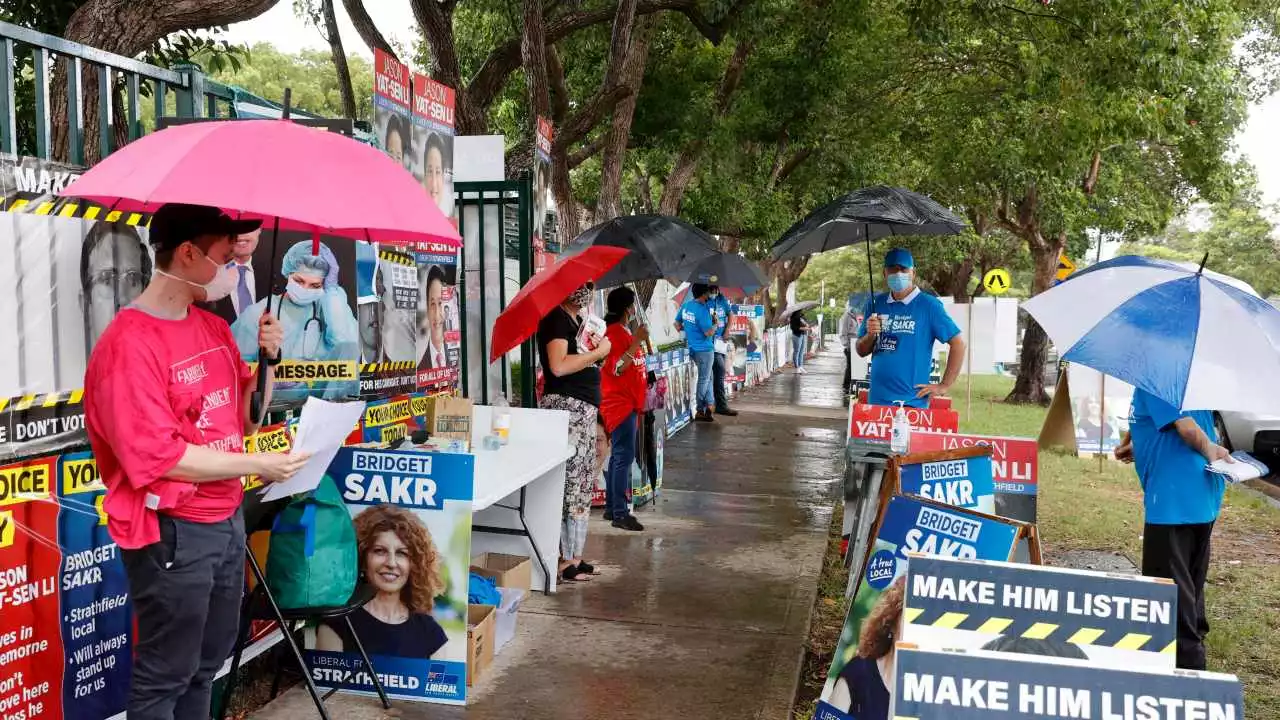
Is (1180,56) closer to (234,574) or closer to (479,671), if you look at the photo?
(479,671)

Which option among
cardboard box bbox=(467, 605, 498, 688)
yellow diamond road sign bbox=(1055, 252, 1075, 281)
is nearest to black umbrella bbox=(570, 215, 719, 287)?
cardboard box bbox=(467, 605, 498, 688)

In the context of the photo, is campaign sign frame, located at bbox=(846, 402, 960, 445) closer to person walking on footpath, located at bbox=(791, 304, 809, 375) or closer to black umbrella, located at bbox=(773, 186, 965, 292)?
black umbrella, located at bbox=(773, 186, 965, 292)

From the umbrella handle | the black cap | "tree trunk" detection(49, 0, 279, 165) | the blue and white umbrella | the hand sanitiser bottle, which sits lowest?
the hand sanitiser bottle

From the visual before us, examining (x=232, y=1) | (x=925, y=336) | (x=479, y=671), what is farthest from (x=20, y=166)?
(x=925, y=336)

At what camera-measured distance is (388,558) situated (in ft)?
15.2

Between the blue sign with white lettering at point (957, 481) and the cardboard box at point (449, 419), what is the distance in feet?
7.74

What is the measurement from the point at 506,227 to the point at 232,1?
9.30 ft

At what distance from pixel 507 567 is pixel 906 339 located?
316cm

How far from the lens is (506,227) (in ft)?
25.6

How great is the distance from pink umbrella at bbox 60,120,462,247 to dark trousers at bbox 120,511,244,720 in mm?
965

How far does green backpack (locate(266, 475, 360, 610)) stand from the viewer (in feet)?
13.5

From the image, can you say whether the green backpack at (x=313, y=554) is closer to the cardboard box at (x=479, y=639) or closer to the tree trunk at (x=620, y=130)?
the cardboard box at (x=479, y=639)

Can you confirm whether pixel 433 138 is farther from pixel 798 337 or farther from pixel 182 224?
pixel 798 337

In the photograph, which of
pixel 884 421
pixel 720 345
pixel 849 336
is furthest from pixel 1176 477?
pixel 849 336
